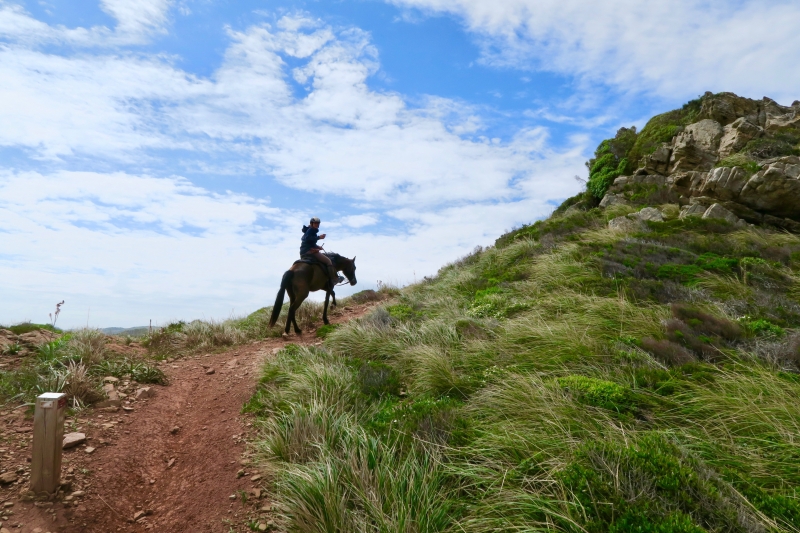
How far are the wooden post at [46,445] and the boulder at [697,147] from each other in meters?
18.8

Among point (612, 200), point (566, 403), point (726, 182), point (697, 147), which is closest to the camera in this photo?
point (566, 403)

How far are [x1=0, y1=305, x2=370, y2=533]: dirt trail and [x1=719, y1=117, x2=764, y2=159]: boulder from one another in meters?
17.8

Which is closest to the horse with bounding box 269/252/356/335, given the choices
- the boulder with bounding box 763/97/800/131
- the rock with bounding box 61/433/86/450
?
the rock with bounding box 61/433/86/450

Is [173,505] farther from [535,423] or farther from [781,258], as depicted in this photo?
[781,258]

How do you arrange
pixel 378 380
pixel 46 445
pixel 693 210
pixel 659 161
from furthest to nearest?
pixel 659 161, pixel 693 210, pixel 378 380, pixel 46 445

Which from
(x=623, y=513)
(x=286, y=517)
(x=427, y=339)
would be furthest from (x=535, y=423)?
(x=427, y=339)

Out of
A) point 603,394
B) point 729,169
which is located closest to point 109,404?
point 603,394

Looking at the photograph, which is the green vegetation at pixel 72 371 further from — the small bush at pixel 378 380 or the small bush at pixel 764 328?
the small bush at pixel 764 328

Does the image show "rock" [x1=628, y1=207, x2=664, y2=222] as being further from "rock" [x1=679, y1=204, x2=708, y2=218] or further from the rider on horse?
the rider on horse

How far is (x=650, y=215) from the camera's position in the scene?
14.1m

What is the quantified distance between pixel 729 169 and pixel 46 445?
1701 cm

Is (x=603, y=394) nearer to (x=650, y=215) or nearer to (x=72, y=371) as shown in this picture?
(x=72, y=371)

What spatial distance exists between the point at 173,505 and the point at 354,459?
1.92 m

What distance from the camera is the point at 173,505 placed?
13.2ft
